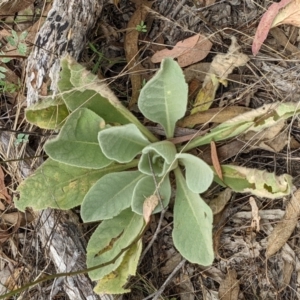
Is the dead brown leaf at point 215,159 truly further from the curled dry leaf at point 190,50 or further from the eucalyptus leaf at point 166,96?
the curled dry leaf at point 190,50

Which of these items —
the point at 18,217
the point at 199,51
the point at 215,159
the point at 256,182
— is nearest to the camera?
the point at 256,182

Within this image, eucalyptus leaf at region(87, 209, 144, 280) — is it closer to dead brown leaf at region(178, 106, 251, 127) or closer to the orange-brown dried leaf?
dead brown leaf at region(178, 106, 251, 127)

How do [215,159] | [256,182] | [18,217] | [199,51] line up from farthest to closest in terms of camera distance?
[18,217]
[199,51]
[215,159]
[256,182]

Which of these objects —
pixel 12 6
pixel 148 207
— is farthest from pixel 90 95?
pixel 12 6

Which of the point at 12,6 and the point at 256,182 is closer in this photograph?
the point at 256,182

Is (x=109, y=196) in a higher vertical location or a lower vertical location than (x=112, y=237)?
higher

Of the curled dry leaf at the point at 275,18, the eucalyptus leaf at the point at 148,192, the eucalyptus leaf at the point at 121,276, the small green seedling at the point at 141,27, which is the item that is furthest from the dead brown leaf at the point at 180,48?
the eucalyptus leaf at the point at 121,276

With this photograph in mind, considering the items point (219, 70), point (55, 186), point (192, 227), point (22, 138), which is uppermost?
point (219, 70)

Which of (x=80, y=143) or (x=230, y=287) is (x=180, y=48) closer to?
(x=80, y=143)
